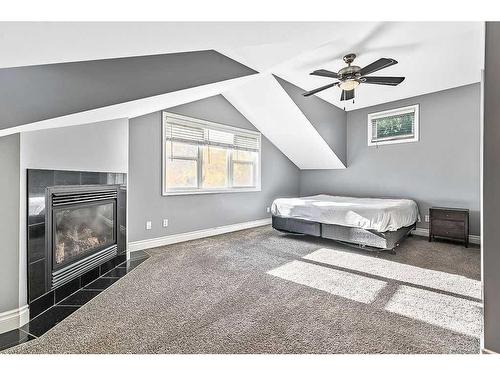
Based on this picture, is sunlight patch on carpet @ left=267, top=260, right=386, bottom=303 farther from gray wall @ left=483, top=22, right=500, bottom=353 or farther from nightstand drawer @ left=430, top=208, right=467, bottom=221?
nightstand drawer @ left=430, top=208, right=467, bottom=221

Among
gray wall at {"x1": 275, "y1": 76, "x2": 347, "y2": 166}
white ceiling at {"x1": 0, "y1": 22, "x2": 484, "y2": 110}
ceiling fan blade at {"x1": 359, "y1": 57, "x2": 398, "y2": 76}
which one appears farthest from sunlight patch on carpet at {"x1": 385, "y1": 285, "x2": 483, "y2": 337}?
gray wall at {"x1": 275, "y1": 76, "x2": 347, "y2": 166}

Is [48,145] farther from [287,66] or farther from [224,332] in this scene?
[287,66]

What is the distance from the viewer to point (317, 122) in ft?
15.8

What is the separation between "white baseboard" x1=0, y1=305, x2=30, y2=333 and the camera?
1.67 meters

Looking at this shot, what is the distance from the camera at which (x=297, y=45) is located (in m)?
2.75

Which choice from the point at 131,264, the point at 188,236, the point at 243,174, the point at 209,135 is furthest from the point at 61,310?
the point at 243,174

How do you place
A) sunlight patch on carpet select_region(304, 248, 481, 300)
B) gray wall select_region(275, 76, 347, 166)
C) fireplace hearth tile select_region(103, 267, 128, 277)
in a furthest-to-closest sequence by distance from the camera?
gray wall select_region(275, 76, 347, 166)
fireplace hearth tile select_region(103, 267, 128, 277)
sunlight patch on carpet select_region(304, 248, 481, 300)

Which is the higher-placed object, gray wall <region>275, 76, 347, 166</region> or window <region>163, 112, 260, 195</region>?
gray wall <region>275, 76, 347, 166</region>

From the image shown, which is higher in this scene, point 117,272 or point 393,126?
point 393,126

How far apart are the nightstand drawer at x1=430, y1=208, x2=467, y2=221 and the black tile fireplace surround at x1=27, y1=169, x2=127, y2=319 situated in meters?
4.71

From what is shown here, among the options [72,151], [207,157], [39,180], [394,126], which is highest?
[394,126]

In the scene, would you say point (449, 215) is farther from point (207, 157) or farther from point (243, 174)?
point (207, 157)

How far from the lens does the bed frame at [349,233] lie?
3.34 m

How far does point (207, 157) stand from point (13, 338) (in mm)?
3294
